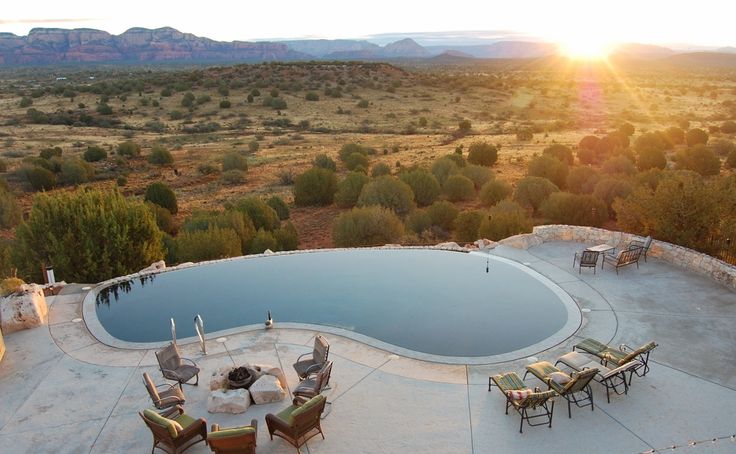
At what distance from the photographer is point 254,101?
72.5 m

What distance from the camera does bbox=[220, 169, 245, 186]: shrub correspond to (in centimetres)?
3591

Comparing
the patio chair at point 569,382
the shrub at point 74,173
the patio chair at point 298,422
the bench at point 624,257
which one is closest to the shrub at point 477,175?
the bench at point 624,257

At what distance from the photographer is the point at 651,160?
3388 centimetres

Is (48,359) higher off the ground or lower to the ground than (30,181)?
higher

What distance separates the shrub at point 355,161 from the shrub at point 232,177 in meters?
7.13

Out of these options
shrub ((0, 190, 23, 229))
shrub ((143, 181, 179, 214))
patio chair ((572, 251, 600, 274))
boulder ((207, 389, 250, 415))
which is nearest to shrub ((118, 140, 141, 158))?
shrub ((143, 181, 179, 214))

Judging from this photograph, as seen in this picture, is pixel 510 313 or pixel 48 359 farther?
pixel 510 313

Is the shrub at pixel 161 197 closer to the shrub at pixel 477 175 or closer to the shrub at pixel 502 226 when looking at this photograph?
the shrub at pixel 477 175

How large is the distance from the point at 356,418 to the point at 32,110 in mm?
68799

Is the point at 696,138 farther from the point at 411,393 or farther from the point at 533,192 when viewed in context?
the point at 411,393

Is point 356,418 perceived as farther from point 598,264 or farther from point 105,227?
point 105,227

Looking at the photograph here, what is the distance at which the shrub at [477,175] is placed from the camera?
3200 cm

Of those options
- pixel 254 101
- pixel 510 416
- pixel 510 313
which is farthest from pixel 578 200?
pixel 254 101

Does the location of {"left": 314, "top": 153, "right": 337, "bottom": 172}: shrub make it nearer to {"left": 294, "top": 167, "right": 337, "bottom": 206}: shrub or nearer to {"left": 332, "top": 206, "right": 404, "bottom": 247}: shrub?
{"left": 294, "top": 167, "right": 337, "bottom": 206}: shrub
